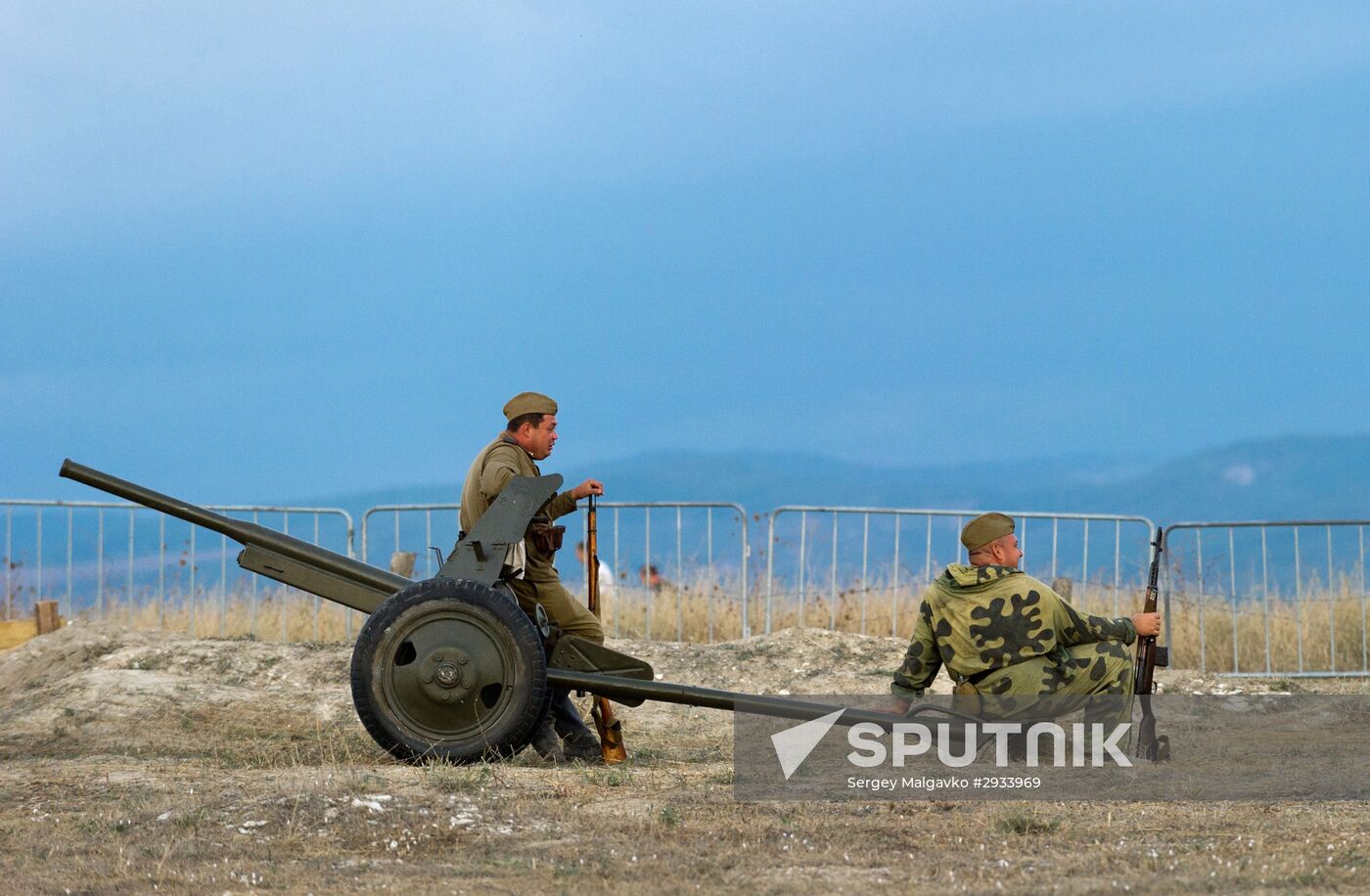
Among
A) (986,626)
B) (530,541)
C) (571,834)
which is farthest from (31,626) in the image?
(986,626)

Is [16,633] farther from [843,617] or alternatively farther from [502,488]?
[502,488]

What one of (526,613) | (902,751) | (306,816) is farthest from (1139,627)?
(306,816)

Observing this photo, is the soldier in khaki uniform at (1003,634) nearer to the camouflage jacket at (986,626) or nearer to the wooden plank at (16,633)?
A: the camouflage jacket at (986,626)

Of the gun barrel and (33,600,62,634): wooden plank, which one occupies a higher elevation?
the gun barrel

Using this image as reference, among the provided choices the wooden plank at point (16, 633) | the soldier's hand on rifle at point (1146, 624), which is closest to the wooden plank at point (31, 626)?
the wooden plank at point (16, 633)

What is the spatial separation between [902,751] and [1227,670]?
692 centimetres

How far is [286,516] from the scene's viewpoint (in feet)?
55.3

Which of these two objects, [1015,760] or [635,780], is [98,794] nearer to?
[635,780]

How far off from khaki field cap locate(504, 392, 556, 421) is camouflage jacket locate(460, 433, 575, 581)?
0.15 m

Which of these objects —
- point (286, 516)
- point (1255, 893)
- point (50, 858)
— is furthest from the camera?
point (286, 516)

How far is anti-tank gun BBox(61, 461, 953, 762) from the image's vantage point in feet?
30.0

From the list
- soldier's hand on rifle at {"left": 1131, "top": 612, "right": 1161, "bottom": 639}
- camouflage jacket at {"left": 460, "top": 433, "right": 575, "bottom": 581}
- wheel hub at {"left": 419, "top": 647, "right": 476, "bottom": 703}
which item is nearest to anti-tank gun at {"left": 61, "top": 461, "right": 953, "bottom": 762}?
wheel hub at {"left": 419, "top": 647, "right": 476, "bottom": 703}

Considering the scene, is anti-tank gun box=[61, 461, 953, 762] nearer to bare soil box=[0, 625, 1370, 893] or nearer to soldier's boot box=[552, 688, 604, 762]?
bare soil box=[0, 625, 1370, 893]

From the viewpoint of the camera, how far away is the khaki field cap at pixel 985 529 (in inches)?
343
